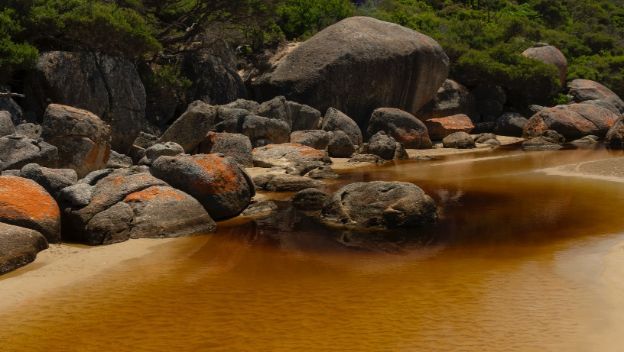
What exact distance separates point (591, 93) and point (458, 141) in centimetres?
1798

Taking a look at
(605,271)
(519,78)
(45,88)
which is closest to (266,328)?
(605,271)

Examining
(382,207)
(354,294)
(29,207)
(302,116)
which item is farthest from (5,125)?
(302,116)

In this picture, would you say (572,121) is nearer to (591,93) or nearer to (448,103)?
(448,103)

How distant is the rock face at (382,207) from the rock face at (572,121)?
24496 millimetres

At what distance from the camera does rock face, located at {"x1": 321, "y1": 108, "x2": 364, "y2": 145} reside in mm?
30109

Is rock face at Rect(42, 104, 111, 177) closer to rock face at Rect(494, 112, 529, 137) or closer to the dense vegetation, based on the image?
the dense vegetation

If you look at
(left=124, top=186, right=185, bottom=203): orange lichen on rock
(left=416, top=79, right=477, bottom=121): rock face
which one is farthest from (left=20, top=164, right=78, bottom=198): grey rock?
(left=416, top=79, right=477, bottom=121): rock face

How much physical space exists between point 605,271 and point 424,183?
11.3 meters

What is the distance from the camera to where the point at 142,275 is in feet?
36.0

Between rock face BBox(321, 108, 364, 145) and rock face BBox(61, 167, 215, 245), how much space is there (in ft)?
52.9

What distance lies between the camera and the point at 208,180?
1548 cm

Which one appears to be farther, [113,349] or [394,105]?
[394,105]

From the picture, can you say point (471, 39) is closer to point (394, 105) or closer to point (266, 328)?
point (394, 105)

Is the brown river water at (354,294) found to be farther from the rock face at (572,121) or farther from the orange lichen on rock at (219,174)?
the rock face at (572,121)
